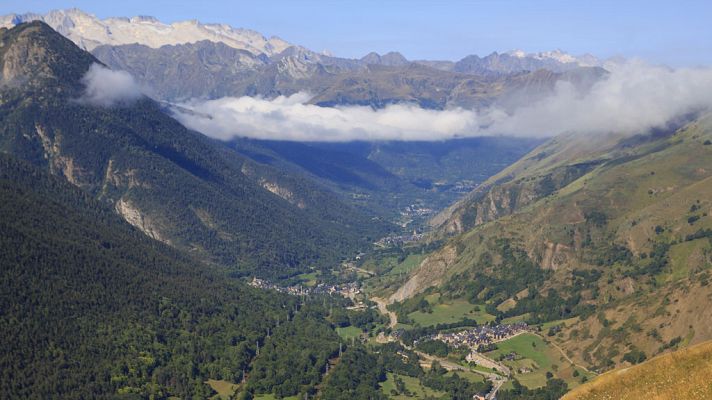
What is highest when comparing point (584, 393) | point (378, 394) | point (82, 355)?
point (584, 393)

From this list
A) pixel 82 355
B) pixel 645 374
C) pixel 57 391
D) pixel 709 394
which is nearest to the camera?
pixel 709 394

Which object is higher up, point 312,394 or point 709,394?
point 709,394

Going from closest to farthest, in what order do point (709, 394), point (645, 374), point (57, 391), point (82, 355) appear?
1. point (709, 394)
2. point (645, 374)
3. point (57, 391)
4. point (82, 355)

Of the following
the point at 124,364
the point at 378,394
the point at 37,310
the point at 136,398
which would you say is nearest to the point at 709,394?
the point at 378,394

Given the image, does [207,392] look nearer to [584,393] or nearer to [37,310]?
[37,310]

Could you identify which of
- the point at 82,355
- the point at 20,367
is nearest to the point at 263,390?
the point at 82,355

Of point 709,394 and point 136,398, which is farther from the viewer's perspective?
point 136,398
